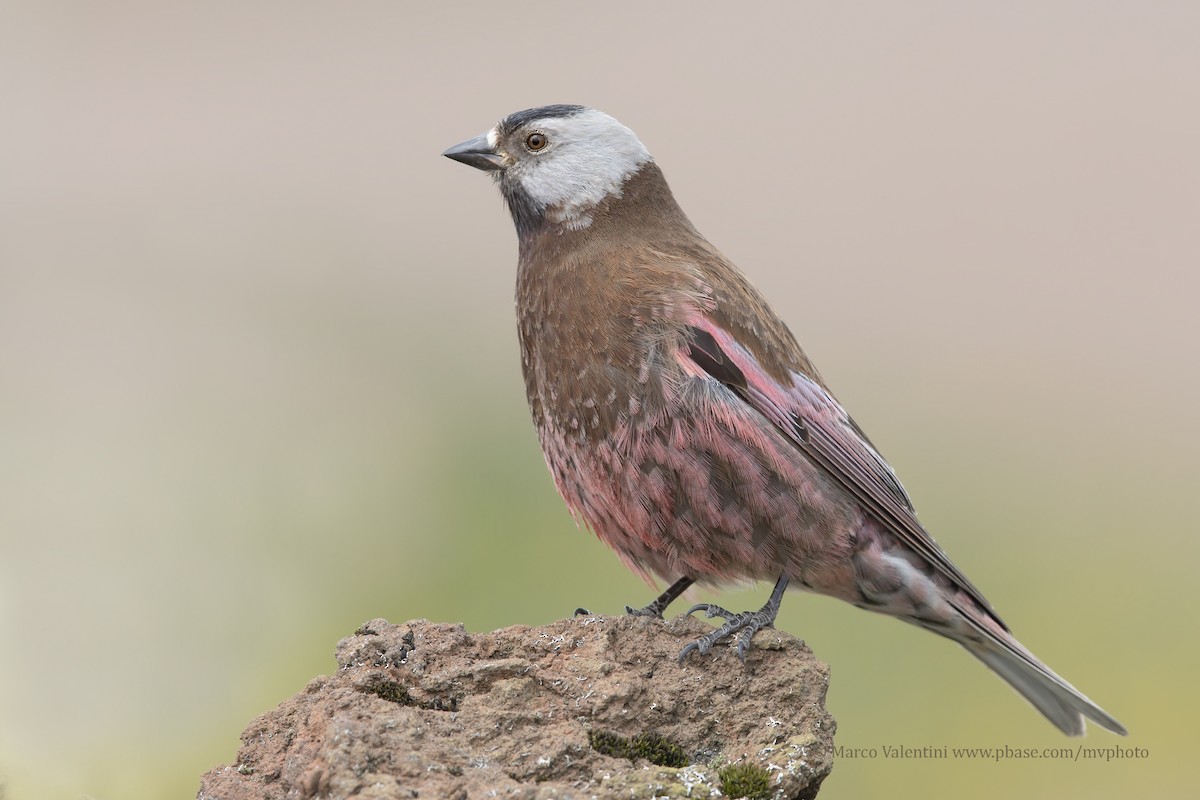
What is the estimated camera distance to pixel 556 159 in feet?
23.7

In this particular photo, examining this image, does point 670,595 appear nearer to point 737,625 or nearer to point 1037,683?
point 737,625

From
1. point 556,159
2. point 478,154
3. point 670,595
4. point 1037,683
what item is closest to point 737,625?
point 670,595

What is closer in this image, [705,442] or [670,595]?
[705,442]

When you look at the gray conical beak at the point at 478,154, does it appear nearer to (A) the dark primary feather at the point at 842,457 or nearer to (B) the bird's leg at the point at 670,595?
(A) the dark primary feather at the point at 842,457

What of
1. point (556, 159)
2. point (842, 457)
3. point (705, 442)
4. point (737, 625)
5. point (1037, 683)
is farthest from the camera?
point (556, 159)

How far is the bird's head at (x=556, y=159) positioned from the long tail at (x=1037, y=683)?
292 centimetres

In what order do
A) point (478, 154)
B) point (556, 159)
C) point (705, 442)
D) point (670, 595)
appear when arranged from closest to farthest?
point (705, 442), point (670, 595), point (556, 159), point (478, 154)

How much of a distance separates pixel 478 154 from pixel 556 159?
1.53 feet

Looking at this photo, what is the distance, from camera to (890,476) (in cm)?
662

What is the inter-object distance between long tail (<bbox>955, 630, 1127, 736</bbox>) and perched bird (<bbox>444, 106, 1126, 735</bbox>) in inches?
0.4

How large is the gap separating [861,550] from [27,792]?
169 inches

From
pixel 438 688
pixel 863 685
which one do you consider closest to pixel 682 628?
pixel 438 688

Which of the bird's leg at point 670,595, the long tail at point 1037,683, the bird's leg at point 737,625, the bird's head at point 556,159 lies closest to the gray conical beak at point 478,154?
the bird's head at point 556,159

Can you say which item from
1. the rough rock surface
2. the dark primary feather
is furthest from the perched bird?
the rough rock surface
